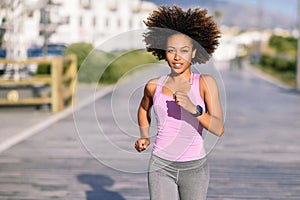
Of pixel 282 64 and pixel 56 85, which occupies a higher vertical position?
pixel 56 85

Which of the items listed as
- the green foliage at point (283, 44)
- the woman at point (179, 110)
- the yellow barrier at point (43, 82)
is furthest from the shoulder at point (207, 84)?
the green foliage at point (283, 44)

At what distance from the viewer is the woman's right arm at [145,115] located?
411 cm

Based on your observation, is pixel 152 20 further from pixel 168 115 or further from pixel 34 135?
pixel 34 135

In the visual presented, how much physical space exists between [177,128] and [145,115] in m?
0.28

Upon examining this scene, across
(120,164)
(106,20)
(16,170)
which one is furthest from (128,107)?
(106,20)

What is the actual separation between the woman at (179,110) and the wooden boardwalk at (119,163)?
0.66 feet

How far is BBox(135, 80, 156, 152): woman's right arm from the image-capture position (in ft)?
13.5

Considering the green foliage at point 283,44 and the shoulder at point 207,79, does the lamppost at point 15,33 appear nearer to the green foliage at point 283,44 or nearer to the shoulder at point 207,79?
the shoulder at point 207,79

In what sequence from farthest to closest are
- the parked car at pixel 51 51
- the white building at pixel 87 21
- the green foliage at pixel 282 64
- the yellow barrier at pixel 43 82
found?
the green foliage at pixel 282 64 → the white building at pixel 87 21 → the parked car at pixel 51 51 → the yellow barrier at pixel 43 82

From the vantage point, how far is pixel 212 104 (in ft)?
13.0

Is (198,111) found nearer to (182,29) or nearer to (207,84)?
(207,84)

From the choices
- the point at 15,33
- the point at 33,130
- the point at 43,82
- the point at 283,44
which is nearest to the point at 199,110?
the point at 33,130

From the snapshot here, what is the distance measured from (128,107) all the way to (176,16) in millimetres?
599

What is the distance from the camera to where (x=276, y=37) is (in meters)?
81.0
